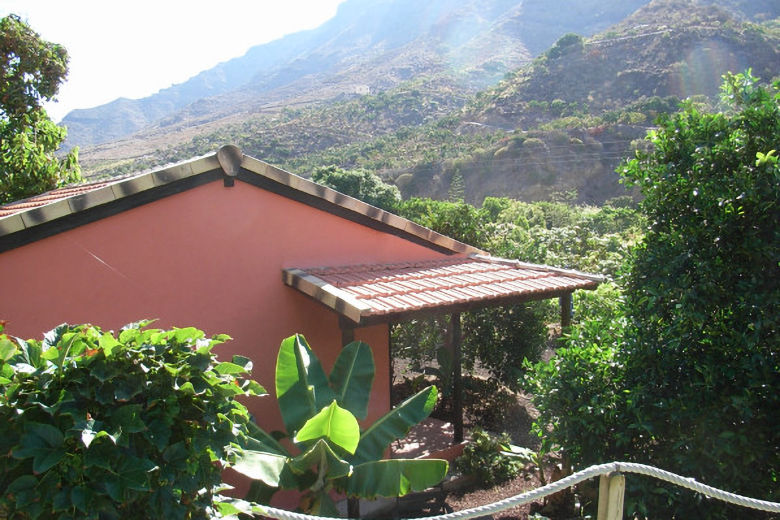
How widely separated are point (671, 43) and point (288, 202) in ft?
217

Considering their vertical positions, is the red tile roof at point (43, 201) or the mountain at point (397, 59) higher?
the mountain at point (397, 59)

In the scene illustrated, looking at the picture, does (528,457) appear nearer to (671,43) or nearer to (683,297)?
(683,297)

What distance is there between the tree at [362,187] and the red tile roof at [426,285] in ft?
85.0

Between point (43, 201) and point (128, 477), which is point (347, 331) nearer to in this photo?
point (128, 477)

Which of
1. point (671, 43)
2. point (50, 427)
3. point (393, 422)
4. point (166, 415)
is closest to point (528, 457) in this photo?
point (393, 422)

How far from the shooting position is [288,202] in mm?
6324

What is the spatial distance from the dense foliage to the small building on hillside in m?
2.01

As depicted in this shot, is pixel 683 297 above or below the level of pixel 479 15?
below

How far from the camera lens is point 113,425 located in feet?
8.09

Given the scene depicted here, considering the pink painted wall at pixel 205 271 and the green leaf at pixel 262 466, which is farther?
the pink painted wall at pixel 205 271

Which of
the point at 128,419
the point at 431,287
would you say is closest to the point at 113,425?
the point at 128,419

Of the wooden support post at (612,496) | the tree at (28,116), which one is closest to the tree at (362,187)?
the tree at (28,116)

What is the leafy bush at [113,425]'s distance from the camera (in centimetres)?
233

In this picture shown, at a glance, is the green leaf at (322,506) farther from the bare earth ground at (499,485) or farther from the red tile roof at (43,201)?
the red tile roof at (43,201)
